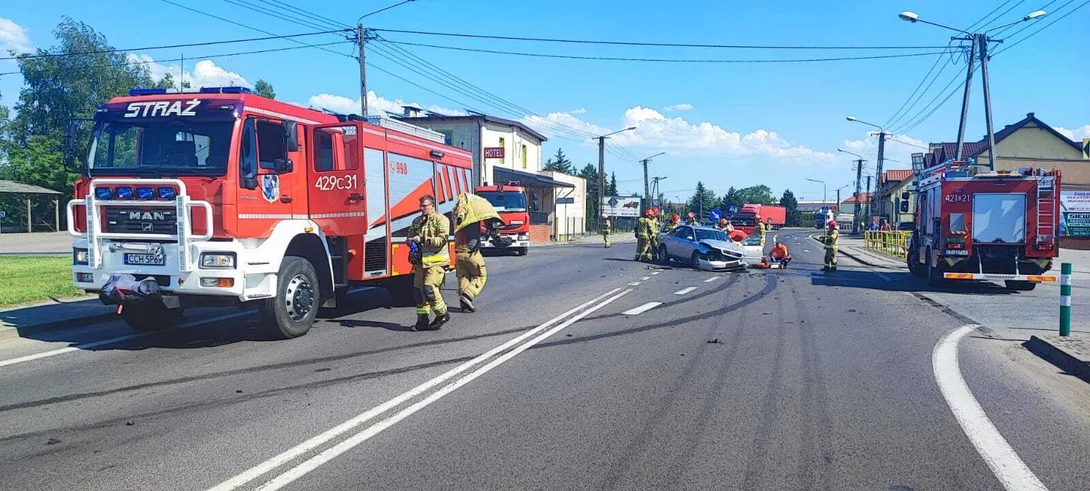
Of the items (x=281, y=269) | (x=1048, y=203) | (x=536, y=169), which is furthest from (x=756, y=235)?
(x=536, y=169)

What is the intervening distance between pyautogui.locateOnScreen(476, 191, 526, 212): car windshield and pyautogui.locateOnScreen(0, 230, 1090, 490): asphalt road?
17.8 meters

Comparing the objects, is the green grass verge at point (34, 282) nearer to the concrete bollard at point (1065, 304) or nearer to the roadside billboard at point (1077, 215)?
the concrete bollard at point (1065, 304)

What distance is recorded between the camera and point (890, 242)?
33.6 m

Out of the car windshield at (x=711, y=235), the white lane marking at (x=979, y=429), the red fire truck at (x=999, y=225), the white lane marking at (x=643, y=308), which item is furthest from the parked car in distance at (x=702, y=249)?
the white lane marking at (x=979, y=429)

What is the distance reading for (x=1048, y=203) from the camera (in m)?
16.7

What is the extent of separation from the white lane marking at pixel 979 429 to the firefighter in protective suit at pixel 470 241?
5.96m

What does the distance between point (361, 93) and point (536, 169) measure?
37050 millimetres

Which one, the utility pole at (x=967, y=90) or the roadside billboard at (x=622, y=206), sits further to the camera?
the roadside billboard at (x=622, y=206)

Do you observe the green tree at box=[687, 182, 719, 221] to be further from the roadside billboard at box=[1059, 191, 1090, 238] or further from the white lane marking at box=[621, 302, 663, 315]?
the white lane marking at box=[621, 302, 663, 315]

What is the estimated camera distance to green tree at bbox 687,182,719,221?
373 ft

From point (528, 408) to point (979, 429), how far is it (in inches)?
132

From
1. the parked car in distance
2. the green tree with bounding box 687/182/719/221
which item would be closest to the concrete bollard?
the parked car in distance

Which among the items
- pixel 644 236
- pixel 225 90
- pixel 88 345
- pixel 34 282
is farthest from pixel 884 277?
pixel 34 282

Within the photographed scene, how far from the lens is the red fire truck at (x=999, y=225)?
16656mm
